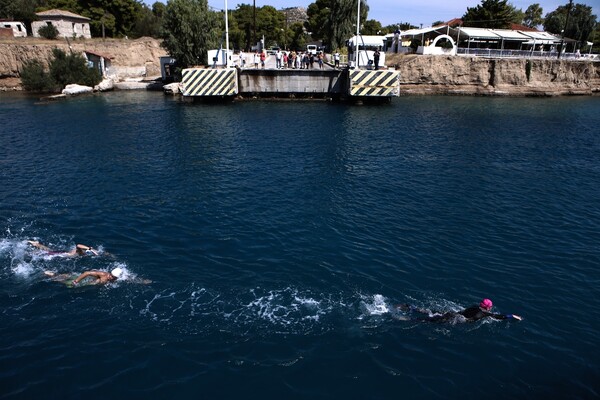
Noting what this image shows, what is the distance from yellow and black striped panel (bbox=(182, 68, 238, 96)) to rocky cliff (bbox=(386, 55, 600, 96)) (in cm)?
3143

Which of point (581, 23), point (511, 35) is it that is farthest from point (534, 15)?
point (511, 35)

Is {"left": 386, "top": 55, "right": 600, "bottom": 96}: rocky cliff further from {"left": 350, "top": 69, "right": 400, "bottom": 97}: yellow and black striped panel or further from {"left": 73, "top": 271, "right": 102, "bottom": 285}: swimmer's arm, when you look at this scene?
{"left": 73, "top": 271, "right": 102, "bottom": 285}: swimmer's arm

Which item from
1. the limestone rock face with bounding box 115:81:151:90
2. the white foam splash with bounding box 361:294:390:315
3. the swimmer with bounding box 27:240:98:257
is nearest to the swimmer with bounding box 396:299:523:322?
the white foam splash with bounding box 361:294:390:315

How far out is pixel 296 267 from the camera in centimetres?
1988

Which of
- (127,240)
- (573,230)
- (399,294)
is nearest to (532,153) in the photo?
(573,230)

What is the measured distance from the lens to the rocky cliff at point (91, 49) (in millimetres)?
73938

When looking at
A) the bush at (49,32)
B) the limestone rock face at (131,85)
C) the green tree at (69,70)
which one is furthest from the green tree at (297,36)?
the green tree at (69,70)

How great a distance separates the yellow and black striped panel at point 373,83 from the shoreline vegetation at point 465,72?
15733mm

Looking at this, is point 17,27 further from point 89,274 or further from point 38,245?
point 89,274

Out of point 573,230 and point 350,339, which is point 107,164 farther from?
point 573,230

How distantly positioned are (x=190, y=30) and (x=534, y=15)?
11601 cm

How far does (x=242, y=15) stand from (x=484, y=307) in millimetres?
127213

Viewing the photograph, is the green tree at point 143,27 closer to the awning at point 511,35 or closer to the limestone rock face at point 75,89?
the limestone rock face at point 75,89

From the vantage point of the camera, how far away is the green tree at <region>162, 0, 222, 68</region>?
6738 cm
